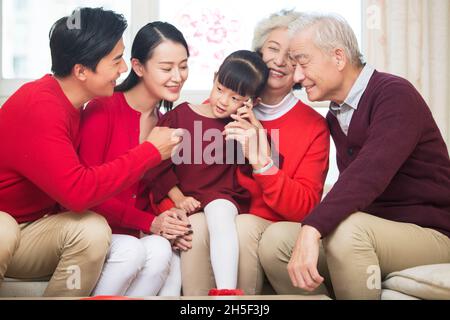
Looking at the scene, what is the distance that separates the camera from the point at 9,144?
5.23 ft

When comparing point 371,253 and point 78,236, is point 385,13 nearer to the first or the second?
point 371,253

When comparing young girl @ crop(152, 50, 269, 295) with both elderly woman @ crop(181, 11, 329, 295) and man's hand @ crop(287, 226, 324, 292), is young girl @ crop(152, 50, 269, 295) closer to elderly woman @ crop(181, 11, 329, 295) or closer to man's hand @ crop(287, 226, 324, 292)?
elderly woman @ crop(181, 11, 329, 295)

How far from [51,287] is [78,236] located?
0.47 ft

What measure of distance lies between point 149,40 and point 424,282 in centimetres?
103

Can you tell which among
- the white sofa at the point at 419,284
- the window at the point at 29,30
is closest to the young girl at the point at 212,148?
the white sofa at the point at 419,284

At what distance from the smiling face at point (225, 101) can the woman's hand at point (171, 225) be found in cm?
32

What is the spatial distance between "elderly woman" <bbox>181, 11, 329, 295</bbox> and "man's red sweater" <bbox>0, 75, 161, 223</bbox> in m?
0.29

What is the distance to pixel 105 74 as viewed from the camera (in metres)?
1.73

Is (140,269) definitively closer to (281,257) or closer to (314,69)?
(281,257)

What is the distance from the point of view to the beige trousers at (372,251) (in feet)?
4.81

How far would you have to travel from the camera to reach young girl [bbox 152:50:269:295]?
72.0 inches

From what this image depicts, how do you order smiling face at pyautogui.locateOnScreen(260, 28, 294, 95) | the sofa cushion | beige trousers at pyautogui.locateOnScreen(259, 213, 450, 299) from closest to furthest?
the sofa cushion → beige trousers at pyautogui.locateOnScreen(259, 213, 450, 299) → smiling face at pyautogui.locateOnScreen(260, 28, 294, 95)

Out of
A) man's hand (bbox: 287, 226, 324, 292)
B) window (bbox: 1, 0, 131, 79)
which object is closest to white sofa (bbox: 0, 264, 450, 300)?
man's hand (bbox: 287, 226, 324, 292)

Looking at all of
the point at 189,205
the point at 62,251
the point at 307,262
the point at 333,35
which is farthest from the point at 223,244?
the point at 333,35
